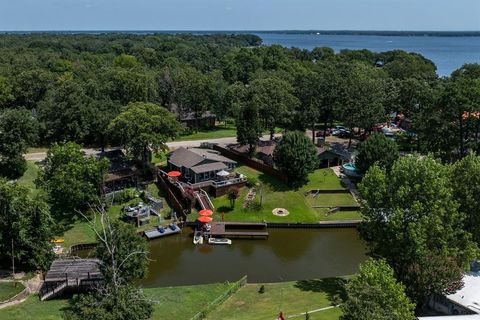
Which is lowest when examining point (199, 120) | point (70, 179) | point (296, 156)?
point (199, 120)

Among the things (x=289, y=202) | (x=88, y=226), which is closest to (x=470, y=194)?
(x=289, y=202)

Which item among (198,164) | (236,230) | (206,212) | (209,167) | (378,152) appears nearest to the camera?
(206,212)

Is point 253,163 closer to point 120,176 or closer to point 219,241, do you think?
point 120,176

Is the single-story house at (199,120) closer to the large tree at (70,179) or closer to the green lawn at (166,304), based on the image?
the large tree at (70,179)

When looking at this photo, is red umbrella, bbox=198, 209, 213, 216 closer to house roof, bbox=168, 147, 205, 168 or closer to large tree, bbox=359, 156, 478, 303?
house roof, bbox=168, 147, 205, 168

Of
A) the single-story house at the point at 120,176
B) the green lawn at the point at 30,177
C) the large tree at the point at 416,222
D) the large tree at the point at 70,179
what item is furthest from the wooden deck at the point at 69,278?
the green lawn at the point at 30,177

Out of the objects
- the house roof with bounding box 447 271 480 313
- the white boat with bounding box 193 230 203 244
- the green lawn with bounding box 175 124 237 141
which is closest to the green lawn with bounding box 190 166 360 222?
the white boat with bounding box 193 230 203 244
